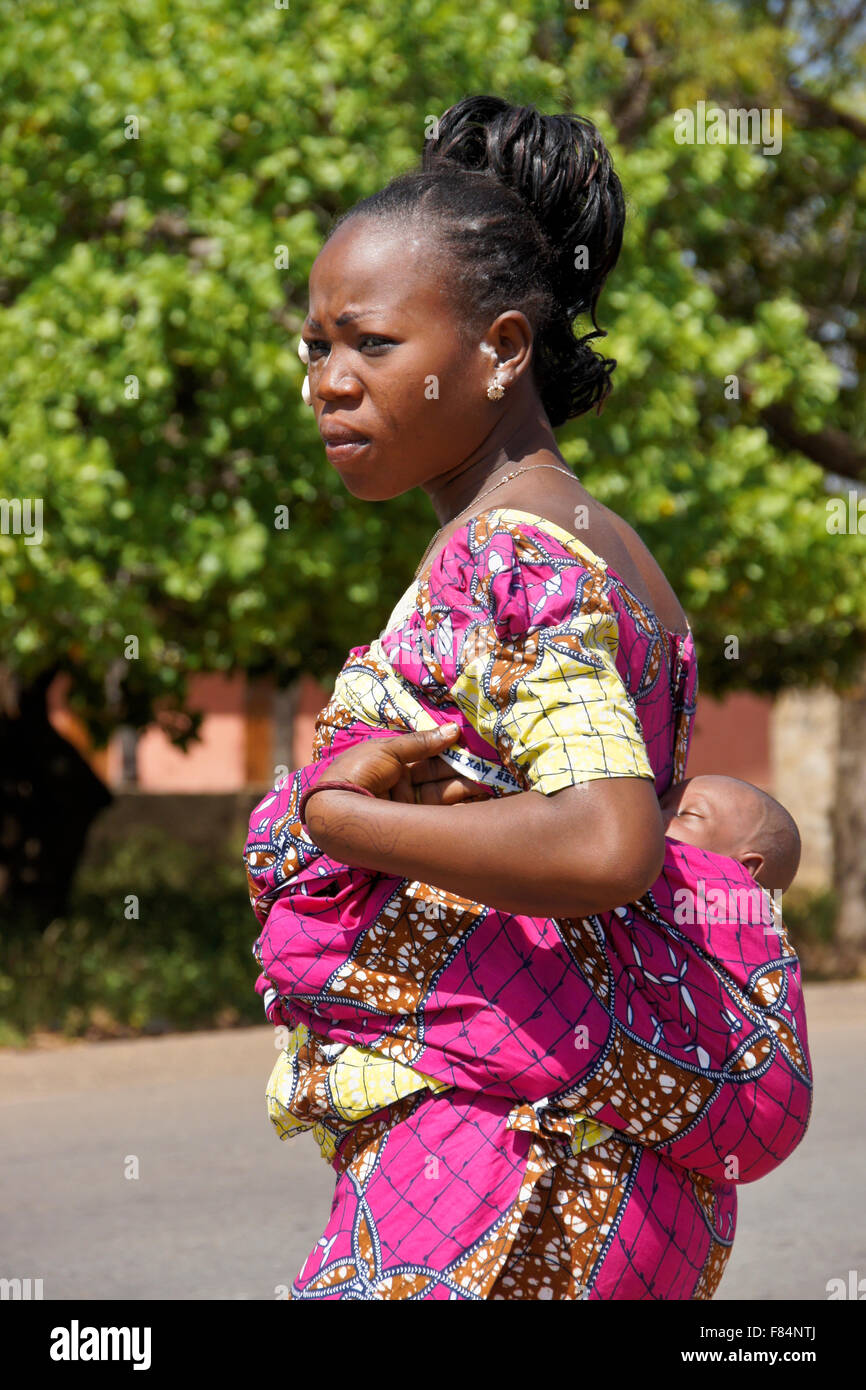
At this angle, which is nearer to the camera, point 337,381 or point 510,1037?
point 510,1037

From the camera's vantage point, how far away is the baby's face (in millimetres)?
1633

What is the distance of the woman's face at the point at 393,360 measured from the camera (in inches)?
Answer: 63.1

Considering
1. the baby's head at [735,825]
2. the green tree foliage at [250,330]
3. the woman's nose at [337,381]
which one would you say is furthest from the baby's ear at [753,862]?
the green tree foliage at [250,330]

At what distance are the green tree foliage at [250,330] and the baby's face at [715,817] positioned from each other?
5.07 metres

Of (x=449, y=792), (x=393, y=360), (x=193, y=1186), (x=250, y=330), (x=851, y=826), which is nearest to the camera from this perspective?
(x=449, y=792)

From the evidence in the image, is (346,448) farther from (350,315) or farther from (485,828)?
(485,828)

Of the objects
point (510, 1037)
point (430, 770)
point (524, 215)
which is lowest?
point (510, 1037)

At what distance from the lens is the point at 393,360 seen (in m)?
1.60

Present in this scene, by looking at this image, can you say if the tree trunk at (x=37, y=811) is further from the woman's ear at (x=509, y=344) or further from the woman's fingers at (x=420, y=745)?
the woman's fingers at (x=420, y=745)

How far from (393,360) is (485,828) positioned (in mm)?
509

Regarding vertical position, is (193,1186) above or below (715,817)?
below

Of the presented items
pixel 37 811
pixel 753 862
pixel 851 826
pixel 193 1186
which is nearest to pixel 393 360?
pixel 753 862

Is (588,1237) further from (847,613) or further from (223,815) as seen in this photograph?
(223,815)

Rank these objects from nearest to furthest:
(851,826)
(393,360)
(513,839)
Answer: (513,839) < (393,360) < (851,826)
